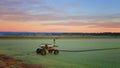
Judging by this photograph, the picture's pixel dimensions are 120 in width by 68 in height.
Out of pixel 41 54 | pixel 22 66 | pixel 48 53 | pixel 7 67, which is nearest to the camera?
pixel 7 67

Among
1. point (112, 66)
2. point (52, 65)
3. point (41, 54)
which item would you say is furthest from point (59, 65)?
point (41, 54)

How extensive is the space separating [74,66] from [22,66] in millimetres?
2462

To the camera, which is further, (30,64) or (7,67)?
(30,64)

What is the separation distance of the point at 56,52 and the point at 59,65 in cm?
494

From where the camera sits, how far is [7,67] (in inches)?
465

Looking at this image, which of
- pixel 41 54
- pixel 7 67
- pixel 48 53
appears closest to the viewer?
pixel 7 67

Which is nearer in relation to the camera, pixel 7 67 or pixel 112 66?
pixel 7 67

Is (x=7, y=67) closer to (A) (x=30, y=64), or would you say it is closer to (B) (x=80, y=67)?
(A) (x=30, y=64)

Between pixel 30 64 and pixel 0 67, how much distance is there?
6.21 ft

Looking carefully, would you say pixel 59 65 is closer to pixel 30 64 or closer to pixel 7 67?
pixel 30 64

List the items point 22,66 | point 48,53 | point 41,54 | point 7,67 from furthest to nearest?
point 48,53, point 41,54, point 22,66, point 7,67

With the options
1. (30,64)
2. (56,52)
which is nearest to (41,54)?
(56,52)

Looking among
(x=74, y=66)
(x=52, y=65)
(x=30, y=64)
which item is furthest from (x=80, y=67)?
(x=30, y=64)

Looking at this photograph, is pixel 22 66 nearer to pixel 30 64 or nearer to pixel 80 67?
pixel 30 64
